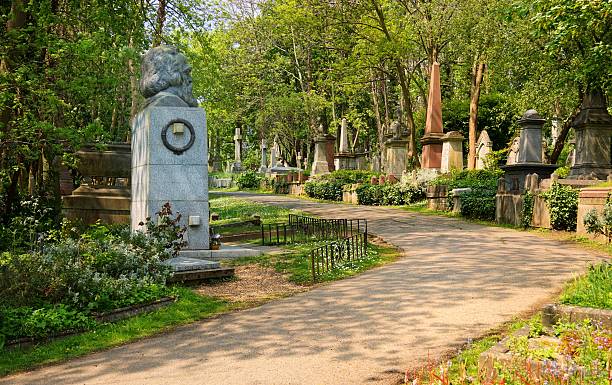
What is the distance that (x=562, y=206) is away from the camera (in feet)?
47.0

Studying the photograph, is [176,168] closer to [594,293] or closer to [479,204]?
[594,293]

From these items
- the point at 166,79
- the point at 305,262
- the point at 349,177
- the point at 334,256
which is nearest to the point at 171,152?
the point at 166,79

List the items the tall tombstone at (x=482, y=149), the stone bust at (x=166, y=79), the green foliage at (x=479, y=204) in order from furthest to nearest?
the tall tombstone at (x=482, y=149), the green foliage at (x=479, y=204), the stone bust at (x=166, y=79)

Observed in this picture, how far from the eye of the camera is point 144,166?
10805 mm

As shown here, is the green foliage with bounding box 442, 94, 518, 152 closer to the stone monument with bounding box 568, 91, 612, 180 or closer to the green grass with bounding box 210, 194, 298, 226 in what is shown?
the stone monument with bounding box 568, 91, 612, 180

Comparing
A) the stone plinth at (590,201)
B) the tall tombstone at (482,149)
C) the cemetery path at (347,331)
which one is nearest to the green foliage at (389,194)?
the tall tombstone at (482,149)

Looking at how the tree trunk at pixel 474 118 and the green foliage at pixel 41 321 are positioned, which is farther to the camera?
the tree trunk at pixel 474 118

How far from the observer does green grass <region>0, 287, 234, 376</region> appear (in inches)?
221

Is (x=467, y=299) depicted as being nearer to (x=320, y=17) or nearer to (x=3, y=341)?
(x=3, y=341)

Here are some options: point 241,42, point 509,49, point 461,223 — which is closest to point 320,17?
point 509,49

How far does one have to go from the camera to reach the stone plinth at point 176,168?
10617mm

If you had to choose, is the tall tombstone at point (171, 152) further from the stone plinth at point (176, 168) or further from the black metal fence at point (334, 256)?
the black metal fence at point (334, 256)

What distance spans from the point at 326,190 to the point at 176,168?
19.4m

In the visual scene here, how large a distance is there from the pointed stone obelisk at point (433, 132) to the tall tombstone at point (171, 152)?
60.3 ft
